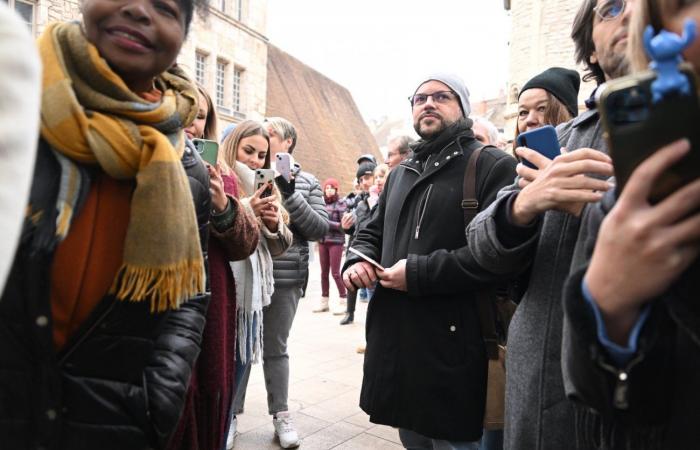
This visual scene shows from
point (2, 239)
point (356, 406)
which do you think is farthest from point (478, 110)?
point (2, 239)

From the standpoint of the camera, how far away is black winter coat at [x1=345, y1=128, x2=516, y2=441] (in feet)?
7.14

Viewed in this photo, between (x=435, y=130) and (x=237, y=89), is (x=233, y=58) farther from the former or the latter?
(x=435, y=130)

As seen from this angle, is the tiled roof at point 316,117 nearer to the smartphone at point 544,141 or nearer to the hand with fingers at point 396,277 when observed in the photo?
the hand with fingers at point 396,277

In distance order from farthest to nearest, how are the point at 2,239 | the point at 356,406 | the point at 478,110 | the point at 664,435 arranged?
1. the point at 478,110
2. the point at 356,406
3. the point at 664,435
4. the point at 2,239

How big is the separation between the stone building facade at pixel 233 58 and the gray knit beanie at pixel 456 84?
65.8ft

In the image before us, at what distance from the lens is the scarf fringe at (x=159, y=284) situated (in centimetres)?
130

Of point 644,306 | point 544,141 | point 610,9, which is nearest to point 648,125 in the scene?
point 644,306

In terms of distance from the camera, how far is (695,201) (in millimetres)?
668

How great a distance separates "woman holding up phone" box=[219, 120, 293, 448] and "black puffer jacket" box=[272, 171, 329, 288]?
0.27 meters

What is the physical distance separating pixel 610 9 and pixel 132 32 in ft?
4.55

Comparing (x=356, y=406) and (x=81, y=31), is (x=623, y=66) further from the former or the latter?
(x=356, y=406)

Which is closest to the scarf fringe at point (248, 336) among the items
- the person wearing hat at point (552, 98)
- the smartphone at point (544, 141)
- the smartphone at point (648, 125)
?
the person wearing hat at point (552, 98)

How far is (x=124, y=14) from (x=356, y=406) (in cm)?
353

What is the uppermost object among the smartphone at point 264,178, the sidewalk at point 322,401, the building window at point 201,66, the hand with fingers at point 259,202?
the building window at point 201,66
